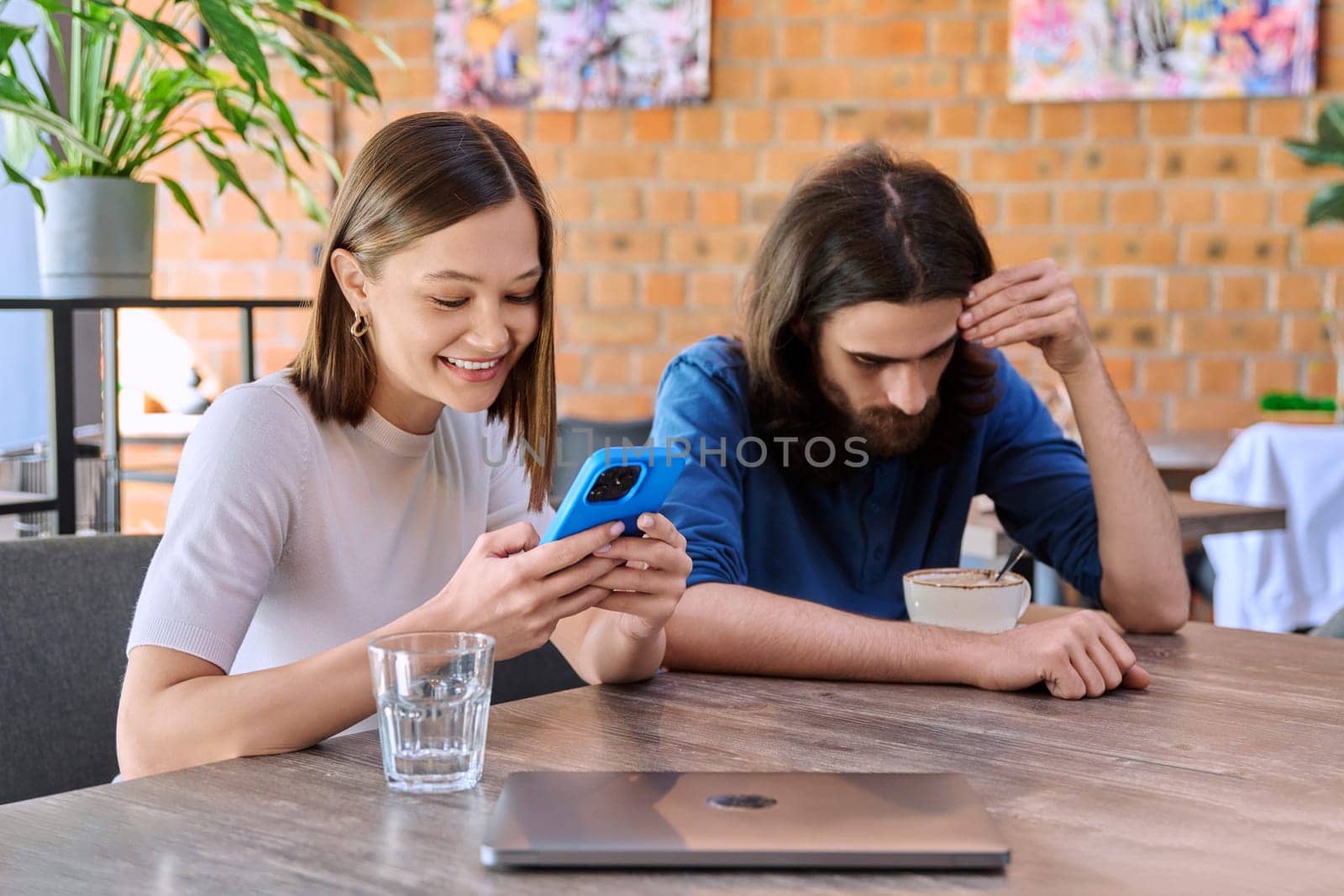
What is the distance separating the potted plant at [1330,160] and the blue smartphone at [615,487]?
2.65 m

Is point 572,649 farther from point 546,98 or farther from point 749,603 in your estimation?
point 546,98

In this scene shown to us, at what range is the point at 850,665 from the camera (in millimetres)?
1296

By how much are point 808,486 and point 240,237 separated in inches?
108

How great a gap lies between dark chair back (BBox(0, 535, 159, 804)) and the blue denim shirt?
62cm

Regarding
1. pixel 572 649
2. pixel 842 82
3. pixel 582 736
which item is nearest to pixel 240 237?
pixel 842 82

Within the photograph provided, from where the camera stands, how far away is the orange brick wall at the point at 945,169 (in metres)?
3.60

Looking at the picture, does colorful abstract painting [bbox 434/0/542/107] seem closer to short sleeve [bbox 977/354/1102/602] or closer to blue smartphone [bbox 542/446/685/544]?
short sleeve [bbox 977/354/1102/602]

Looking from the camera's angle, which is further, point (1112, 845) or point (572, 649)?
point (572, 649)

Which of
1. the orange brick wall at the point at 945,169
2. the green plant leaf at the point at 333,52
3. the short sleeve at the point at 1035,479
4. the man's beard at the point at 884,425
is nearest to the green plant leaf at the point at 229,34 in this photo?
the green plant leaf at the point at 333,52

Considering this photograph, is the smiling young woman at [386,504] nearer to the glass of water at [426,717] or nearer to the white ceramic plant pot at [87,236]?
the glass of water at [426,717]

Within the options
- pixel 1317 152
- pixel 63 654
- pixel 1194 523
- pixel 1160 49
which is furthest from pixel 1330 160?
pixel 63 654

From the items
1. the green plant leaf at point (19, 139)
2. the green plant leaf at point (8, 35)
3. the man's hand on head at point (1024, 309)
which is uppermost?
the green plant leaf at point (8, 35)

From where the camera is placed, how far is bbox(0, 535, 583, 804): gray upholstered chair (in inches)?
51.4

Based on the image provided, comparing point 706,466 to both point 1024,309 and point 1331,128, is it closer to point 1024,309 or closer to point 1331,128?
point 1024,309
